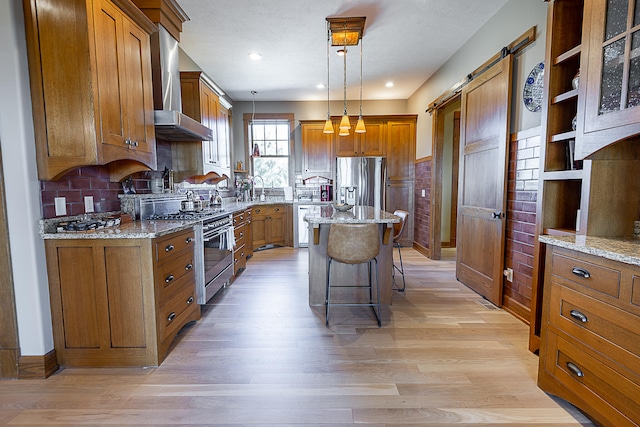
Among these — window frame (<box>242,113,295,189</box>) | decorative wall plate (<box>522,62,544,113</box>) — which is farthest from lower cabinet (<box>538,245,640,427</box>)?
window frame (<box>242,113,295,189</box>)

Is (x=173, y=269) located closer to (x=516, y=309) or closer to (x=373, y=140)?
(x=516, y=309)

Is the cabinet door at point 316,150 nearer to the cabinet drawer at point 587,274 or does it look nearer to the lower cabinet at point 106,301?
the lower cabinet at point 106,301

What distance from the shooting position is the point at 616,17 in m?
1.39

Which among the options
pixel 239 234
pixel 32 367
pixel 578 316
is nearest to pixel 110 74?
pixel 32 367

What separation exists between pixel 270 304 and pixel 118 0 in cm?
271

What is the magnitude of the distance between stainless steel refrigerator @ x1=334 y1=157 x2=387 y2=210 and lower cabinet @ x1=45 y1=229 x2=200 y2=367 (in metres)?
3.89

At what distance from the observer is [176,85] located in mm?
2861

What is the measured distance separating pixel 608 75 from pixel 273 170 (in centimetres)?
524

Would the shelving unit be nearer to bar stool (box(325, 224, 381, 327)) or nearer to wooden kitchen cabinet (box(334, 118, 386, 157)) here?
bar stool (box(325, 224, 381, 327))

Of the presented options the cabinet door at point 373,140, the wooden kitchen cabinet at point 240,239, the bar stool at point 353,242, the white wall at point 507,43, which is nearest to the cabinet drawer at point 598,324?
the bar stool at point 353,242

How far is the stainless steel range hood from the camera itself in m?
2.46

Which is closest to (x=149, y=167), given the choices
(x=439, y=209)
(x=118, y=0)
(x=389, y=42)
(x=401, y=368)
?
(x=118, y=0)

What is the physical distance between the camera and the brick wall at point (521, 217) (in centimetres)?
236

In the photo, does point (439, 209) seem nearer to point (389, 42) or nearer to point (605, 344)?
point (389, 42)
